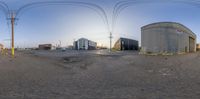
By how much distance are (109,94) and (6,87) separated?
4.02 metres

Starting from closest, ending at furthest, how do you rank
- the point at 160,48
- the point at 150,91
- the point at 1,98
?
the point at 1,98, the point at 150,91, the point at 160,48

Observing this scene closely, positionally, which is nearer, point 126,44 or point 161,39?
point 161,39

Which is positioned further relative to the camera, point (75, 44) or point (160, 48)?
point (75, 44)

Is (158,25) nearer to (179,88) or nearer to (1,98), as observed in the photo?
(179,88)

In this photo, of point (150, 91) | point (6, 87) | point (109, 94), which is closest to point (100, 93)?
point (109, 94)

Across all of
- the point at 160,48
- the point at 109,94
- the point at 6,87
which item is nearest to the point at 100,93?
the point at 109,94

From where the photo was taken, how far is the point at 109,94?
8672 millimetres

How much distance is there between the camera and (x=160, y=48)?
4634 cm

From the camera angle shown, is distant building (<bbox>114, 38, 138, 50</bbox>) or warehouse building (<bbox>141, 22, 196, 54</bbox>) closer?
warehouse building (<bbox>141, 22, 196, 54</bbox>)

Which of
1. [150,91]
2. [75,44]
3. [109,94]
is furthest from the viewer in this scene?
[75,44]

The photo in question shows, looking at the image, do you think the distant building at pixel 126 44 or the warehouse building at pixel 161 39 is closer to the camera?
the warehouse building at pixel 161 39

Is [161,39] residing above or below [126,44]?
above

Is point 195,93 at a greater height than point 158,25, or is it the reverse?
point 158,25

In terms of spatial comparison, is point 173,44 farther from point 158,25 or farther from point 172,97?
point 172,97
